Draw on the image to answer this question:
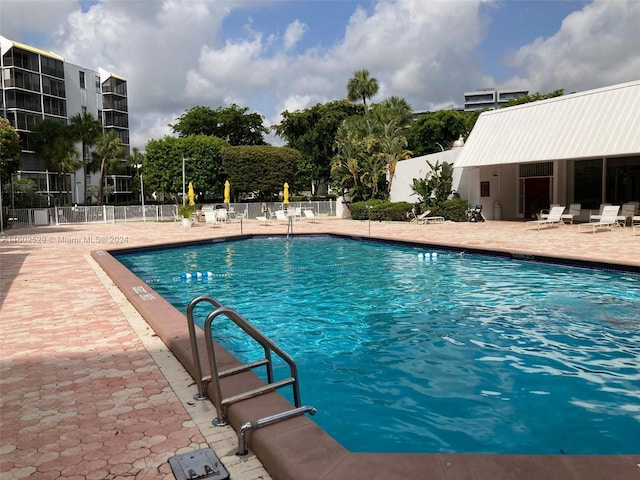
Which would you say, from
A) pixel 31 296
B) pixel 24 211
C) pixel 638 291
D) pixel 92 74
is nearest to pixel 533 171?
pixel 638 291

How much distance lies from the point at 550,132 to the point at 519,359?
18551 millimetres

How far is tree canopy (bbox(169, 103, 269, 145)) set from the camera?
183 ft

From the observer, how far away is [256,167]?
3938 cm

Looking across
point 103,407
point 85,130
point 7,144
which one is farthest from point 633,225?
point 85,130

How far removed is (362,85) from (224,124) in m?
16.4

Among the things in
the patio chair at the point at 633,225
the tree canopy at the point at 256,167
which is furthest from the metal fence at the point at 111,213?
the patio chair at the point at 633,225

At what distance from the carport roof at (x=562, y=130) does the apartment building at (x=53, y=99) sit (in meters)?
37.2

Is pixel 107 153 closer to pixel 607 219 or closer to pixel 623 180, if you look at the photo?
pixel 623 180

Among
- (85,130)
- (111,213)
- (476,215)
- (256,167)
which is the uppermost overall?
(85,130)

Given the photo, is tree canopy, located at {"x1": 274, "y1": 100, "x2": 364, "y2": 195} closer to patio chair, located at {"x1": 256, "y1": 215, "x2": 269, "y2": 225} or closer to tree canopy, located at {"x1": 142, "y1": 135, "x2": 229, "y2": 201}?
tree canopy, located at {"x1": 142, "y1": 135, "x2": 229, "y2": 201}

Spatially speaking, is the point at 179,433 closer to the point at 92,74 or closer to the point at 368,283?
the point at 368,283

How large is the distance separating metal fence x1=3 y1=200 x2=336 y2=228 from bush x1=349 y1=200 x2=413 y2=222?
5.72m

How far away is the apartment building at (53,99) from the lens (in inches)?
2005

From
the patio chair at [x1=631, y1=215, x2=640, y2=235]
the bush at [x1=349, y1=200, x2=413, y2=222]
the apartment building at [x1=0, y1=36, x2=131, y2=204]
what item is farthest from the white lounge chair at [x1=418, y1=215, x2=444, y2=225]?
the apartment building at [x1=0, y1=36, x2=131, y2=204]
